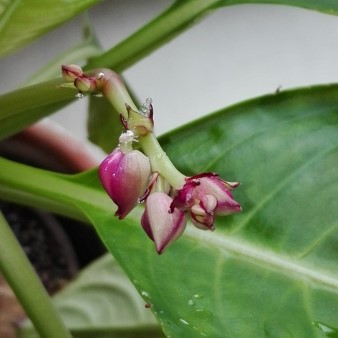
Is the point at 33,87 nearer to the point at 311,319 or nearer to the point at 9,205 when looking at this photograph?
the point at 311,319

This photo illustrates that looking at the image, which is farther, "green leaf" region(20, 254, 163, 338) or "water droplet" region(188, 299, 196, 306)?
"green leaf" region(20, 254, 163, 338)

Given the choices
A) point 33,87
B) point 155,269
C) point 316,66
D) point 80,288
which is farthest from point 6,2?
point 316,66

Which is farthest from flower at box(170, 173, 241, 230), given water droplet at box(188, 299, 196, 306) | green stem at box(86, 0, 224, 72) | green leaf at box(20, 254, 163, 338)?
green leaf at box(20, 254, 163, 338)

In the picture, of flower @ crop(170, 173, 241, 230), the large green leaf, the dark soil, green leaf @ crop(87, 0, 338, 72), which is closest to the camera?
flower @ crop(170, 173, 241, 230)

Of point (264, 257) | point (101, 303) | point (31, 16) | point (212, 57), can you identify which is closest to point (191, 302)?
point (264, 257)

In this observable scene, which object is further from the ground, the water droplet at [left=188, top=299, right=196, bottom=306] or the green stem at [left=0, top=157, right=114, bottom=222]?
the green stem at [left=0, top=157, right=114, bottom=222]

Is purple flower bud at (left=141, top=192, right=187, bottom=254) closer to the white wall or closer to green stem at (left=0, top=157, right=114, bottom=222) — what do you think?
green stem at (left=0, top=157, right=114, bottom=222)
